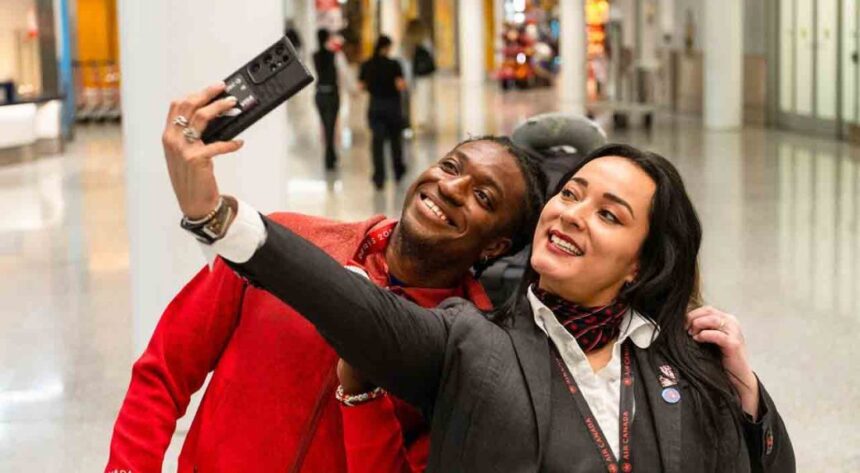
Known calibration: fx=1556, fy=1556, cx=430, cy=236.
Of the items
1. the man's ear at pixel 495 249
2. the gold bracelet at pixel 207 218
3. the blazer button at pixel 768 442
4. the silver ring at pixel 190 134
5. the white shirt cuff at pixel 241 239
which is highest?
the silver ring at pixel 190 134

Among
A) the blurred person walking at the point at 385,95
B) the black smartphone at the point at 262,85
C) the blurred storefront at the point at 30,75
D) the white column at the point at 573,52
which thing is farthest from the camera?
the white column at the point at 573,52

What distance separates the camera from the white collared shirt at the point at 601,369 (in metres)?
2.36

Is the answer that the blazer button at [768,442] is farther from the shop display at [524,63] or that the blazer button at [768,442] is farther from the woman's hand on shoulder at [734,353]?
the shop display at [524,63]

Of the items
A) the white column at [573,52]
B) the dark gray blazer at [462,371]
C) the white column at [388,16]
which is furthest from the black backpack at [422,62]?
the white column at [388,16]

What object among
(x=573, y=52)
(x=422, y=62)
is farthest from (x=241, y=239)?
(x=573, y=52)

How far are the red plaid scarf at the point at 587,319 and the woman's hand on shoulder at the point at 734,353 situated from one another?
0.15 metres

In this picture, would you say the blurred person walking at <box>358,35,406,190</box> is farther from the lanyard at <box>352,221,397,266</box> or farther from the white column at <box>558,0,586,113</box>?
the white column at <box>558,0,586,113</box>

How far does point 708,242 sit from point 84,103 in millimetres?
21849

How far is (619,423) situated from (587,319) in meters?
0.19

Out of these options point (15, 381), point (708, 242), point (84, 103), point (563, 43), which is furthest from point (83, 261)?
point (563, 43)

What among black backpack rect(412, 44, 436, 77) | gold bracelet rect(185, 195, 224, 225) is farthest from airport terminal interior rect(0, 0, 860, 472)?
gold bracelet rect(185, 195, 224, 225)

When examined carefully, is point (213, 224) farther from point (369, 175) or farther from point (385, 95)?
point (369, 175)

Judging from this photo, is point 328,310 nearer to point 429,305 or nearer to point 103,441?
point 429,305

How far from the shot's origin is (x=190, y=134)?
214 cm
